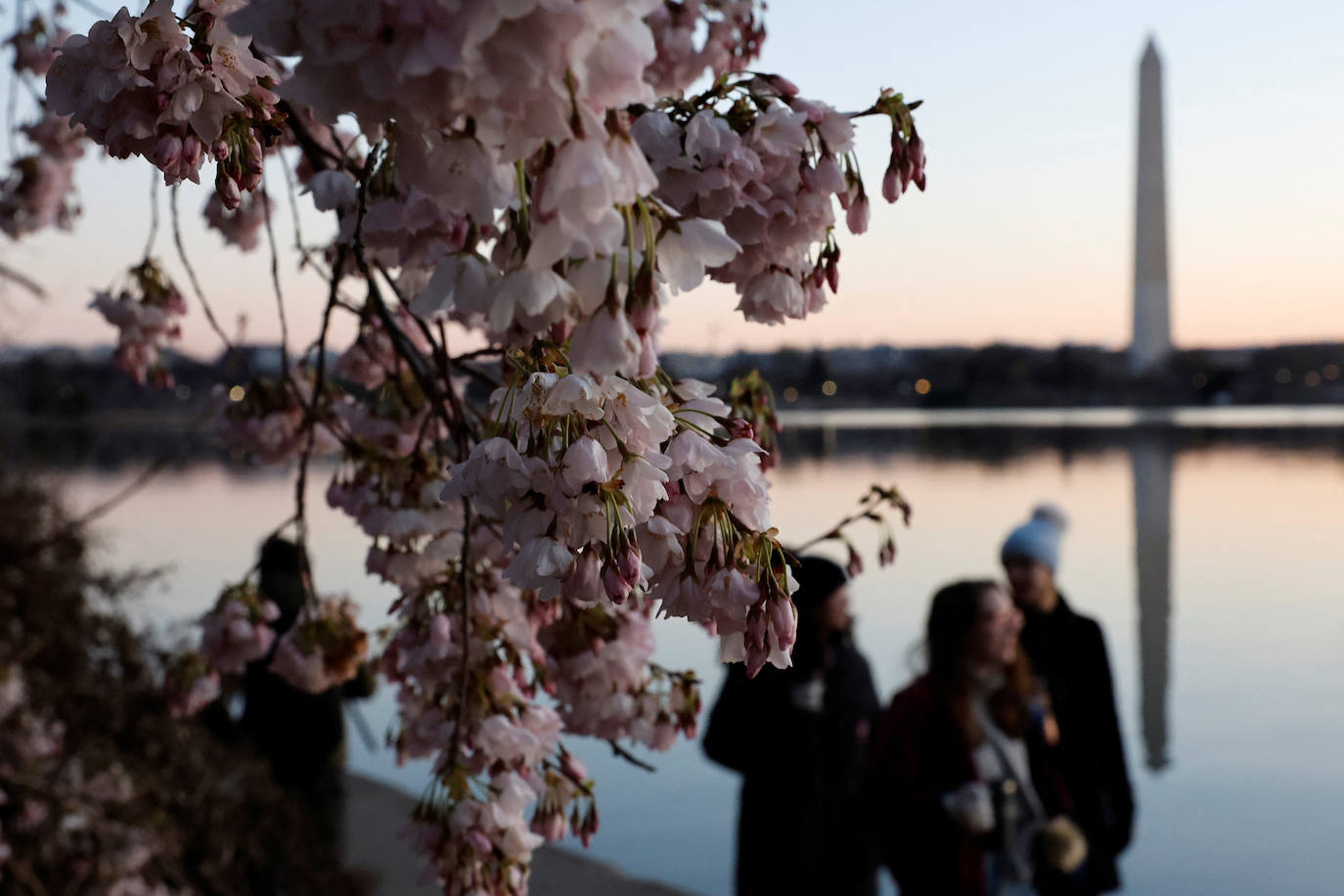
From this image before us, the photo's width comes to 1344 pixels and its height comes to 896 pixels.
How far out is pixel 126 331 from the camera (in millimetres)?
2297

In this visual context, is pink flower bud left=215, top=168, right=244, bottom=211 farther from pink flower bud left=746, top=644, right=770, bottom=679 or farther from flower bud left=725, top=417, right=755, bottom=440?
pink flower bud left=746, top=644, right=770, bottom=679

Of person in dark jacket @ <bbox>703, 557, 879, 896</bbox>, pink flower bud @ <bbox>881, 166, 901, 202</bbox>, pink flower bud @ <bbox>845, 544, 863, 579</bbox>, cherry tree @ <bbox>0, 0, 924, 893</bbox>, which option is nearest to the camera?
cherry tree @ <bbox>0, 0, 924, 893</bbox>

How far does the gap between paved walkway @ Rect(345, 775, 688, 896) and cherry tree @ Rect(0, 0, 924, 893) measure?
3.00 metres

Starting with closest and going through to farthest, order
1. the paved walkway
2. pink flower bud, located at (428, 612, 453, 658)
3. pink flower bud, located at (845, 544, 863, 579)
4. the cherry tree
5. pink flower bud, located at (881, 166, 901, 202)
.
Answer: the cherry tree, pink flower bud, located at (881, 166, 901, 202), pink flower bud, located at (428, 612, 453, 658), pink flower bud, located at (845, 544, 863, 579), the paved walkway

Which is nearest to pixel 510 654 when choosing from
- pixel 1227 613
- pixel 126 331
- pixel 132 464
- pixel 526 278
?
pixel 526 278

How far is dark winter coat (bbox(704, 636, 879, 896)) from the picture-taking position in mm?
3588

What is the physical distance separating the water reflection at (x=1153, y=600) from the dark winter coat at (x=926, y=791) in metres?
7.63

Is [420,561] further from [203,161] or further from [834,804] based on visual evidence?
[834,804]

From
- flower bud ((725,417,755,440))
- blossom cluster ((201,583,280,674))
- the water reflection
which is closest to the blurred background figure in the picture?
blossom cluster ((201,583,280,674))

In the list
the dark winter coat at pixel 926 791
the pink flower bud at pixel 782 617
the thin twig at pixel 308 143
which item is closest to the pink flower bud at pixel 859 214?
the pink flower bud at pixel 782 617

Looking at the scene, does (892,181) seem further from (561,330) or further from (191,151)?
(191,151)

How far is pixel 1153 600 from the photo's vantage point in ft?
54.9

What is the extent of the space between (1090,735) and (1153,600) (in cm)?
1465

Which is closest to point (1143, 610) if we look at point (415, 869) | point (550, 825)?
point (415, 869)
